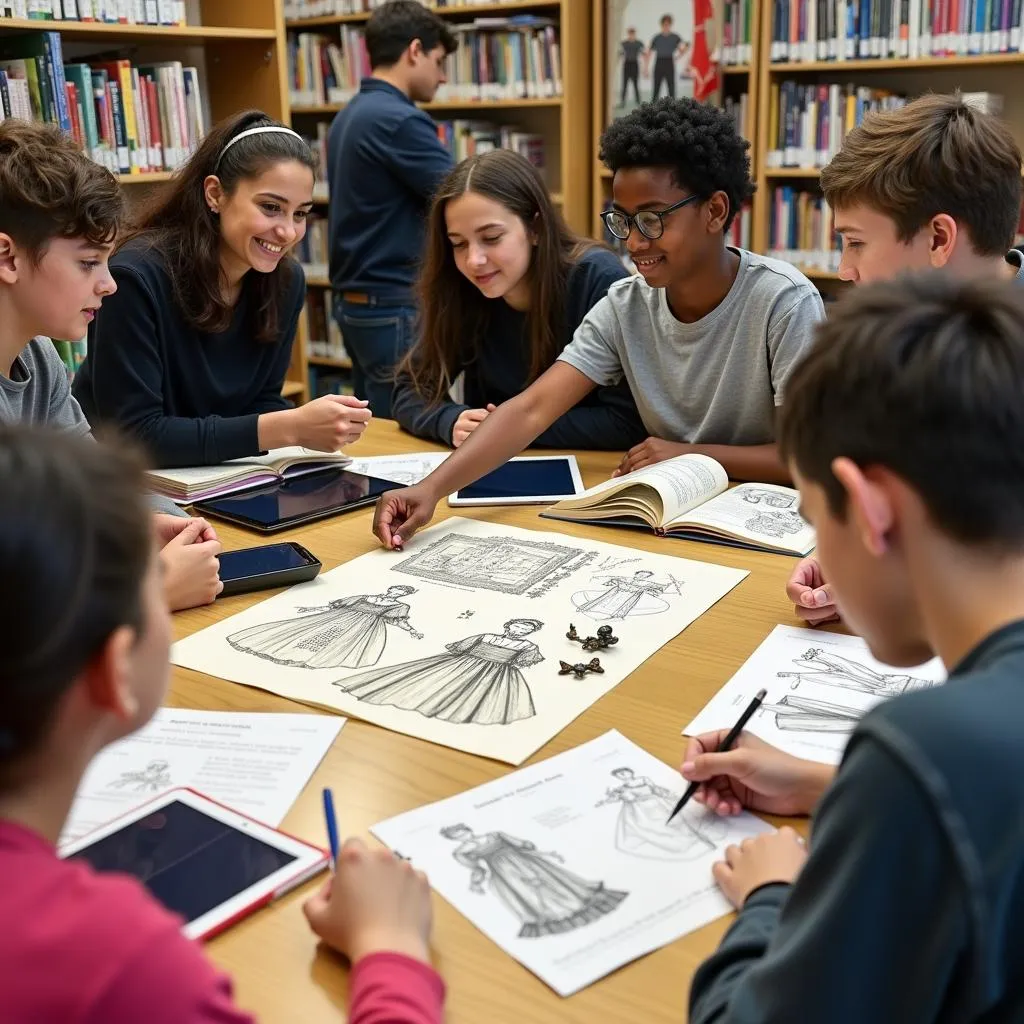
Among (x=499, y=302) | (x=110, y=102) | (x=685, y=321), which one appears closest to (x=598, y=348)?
(x=685, y=321)

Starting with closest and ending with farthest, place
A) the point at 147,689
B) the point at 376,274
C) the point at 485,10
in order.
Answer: the point at 147,689, the point at 376,274, the point at 485,10

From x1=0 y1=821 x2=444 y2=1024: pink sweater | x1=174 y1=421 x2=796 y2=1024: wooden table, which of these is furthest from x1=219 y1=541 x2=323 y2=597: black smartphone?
x1=0 y1=821 x2=444 y2=1024: pink sweater

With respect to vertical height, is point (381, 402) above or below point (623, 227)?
below

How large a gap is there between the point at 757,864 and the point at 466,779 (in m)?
0.28

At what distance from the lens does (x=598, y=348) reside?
6.76 ft

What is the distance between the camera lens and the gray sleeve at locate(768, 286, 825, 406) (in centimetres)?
188

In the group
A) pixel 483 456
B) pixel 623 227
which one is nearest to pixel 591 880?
pixel 483 456

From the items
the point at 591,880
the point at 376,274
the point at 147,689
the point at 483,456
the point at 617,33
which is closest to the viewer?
the point at 147,689

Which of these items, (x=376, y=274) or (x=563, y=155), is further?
(x=563, y=155)

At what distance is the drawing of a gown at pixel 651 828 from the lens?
87cm

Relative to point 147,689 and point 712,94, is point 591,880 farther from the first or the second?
point 712,94

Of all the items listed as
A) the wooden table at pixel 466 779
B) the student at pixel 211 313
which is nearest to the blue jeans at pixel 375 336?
the student at pixel 211 313

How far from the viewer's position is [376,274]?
11.0 ft

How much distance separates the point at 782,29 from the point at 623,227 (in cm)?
191
